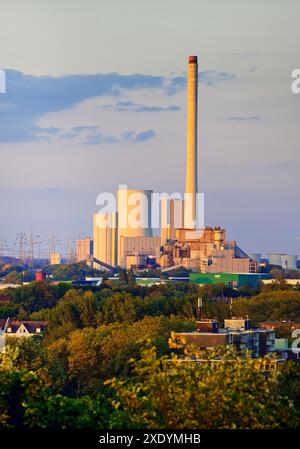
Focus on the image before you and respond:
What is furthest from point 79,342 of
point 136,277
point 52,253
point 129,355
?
point 52,253

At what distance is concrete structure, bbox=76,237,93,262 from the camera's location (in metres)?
143

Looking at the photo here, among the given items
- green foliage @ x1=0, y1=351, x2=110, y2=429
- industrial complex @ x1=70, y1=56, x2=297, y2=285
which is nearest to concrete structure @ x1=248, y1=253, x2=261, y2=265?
industrial complex @ x1=70, y1=56, x2=297, y2=285

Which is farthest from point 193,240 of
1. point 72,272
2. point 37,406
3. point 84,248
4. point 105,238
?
point 37,406

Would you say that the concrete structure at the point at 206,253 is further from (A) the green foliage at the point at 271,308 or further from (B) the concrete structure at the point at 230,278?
(A) the green foliage at the point at 271,308

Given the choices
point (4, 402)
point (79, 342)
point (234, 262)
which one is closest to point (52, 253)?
point (234, 262)

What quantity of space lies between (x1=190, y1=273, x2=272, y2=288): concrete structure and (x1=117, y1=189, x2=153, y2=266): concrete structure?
6.47m

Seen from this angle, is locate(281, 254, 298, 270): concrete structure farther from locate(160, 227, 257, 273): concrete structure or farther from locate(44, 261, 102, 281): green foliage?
locate(44, 261, 102, 281): green foliage

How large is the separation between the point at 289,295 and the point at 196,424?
51443mm

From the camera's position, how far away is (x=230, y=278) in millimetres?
Answer: 105938
